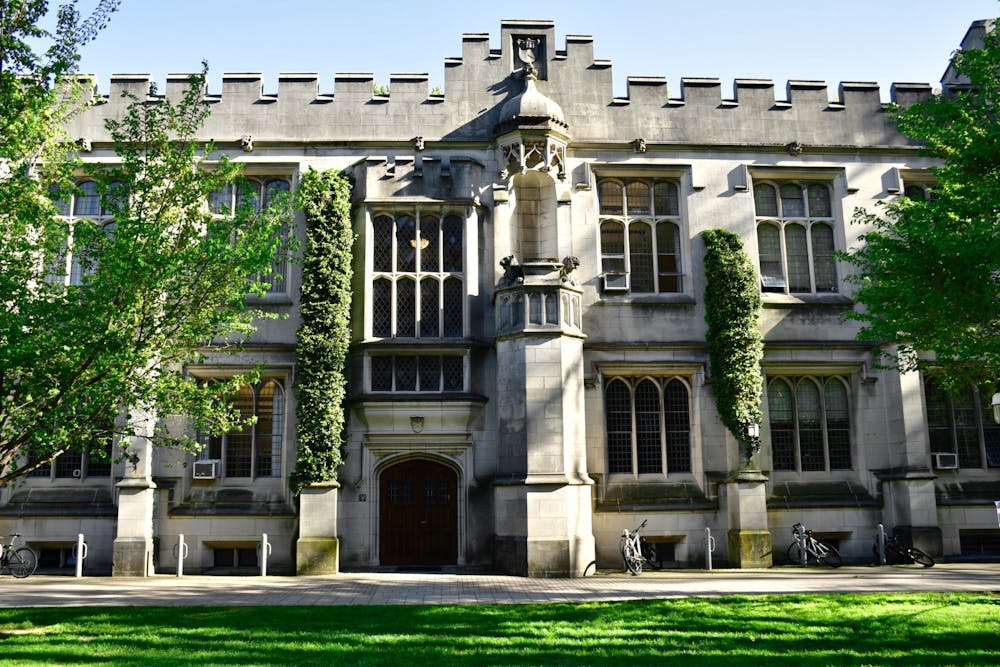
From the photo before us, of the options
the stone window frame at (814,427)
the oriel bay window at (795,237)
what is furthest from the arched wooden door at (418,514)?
the oriel bay window at (795,237)

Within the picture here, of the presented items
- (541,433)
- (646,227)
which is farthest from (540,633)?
(646,227)

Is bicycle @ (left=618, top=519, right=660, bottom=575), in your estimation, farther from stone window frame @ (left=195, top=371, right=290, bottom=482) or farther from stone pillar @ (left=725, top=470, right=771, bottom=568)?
stone window frame @ (left=195, top=371, right=290, bottom=482)

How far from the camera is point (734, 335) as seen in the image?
59.2ft

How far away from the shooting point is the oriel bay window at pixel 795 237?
64.2 ft

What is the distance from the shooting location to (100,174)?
410 inches

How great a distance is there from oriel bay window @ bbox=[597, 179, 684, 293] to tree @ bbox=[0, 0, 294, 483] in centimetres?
951

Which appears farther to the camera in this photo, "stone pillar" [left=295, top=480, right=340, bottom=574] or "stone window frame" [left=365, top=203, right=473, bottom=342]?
"stone window frame" [left=365, top=203, right=473, bottom=342]

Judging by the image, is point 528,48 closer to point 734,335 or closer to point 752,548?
point 734,335

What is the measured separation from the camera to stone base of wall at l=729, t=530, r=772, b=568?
17.3 m

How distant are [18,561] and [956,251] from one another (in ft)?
58.6

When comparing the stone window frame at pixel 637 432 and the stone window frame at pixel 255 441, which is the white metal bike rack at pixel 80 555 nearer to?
the stone window frame at pixel 255 441

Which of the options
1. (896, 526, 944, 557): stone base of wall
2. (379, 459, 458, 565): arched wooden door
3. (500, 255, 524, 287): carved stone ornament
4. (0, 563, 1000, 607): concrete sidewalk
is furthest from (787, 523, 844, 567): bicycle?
(500, 255, 524, 287): carved stone ornament

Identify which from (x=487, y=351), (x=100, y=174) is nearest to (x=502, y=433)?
(x=487, y=351)

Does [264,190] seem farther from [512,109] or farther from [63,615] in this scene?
[63,615]
